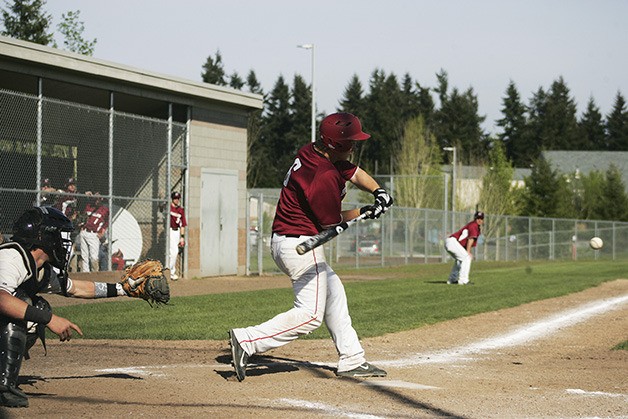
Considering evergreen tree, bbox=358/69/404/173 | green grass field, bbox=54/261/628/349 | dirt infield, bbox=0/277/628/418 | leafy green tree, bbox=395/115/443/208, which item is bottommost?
green grass field, bbox=54/261/628/349

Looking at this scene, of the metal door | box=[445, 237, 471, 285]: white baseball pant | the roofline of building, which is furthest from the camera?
the metal door

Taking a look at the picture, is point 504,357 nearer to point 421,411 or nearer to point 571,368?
point 571,368

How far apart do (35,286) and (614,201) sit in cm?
6326

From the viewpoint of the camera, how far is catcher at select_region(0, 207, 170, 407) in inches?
241

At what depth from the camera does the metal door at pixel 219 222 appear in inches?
998

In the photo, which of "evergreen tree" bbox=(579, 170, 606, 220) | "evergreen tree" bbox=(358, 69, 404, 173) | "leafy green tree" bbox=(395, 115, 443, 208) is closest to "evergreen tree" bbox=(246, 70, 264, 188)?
"evergreen tree" bbox=(358, 69, 404, 173)

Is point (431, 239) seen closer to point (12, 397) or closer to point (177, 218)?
point (177, 218)

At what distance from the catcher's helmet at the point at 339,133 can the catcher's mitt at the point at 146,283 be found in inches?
67.1

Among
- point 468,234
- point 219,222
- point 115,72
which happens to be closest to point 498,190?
point 219,222

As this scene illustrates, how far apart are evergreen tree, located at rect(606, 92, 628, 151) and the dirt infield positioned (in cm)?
10940

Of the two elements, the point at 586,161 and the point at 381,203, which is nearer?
the point at 381,203

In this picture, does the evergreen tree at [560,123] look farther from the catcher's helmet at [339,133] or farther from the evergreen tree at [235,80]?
the catcher's helmet at [339,133]

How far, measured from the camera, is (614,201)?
65.4 m

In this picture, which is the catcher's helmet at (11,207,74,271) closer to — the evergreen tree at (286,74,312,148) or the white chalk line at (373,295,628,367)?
the white chalk line at (373,295,628,367)
